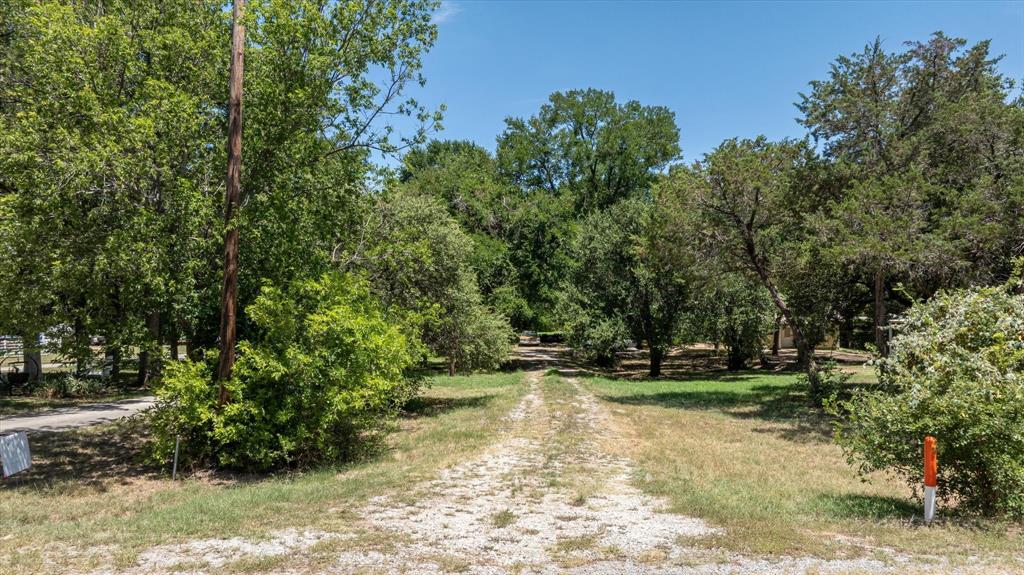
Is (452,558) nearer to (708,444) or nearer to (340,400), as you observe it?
(340,400)

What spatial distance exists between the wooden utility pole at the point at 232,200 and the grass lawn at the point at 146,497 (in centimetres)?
204

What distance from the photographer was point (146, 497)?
29.7 feet

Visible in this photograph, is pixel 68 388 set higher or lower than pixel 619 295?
lower

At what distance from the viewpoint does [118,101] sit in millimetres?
11266

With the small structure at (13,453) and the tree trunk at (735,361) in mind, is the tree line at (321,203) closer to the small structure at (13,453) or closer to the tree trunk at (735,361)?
the small structure at (13,453)

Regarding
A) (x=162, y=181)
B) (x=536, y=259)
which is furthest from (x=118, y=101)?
(x=536, y=259)

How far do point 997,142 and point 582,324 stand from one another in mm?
17756

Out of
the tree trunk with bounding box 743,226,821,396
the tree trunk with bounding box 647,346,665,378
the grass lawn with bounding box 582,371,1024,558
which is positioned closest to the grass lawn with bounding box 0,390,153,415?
the grass lawn with bounding box 582,371,1024,558

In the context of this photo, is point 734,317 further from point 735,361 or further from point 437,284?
point 437,284

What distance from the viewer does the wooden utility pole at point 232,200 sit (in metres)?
10.1

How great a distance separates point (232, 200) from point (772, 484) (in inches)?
393

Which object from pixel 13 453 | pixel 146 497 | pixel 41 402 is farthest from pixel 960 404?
pixel 41 402

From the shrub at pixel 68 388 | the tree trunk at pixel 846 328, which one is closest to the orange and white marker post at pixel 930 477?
the tree trunk at pixel 846 328

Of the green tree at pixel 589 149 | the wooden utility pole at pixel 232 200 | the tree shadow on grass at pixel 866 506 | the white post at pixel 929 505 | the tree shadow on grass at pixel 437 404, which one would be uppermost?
the green tree at pixel 589 149
